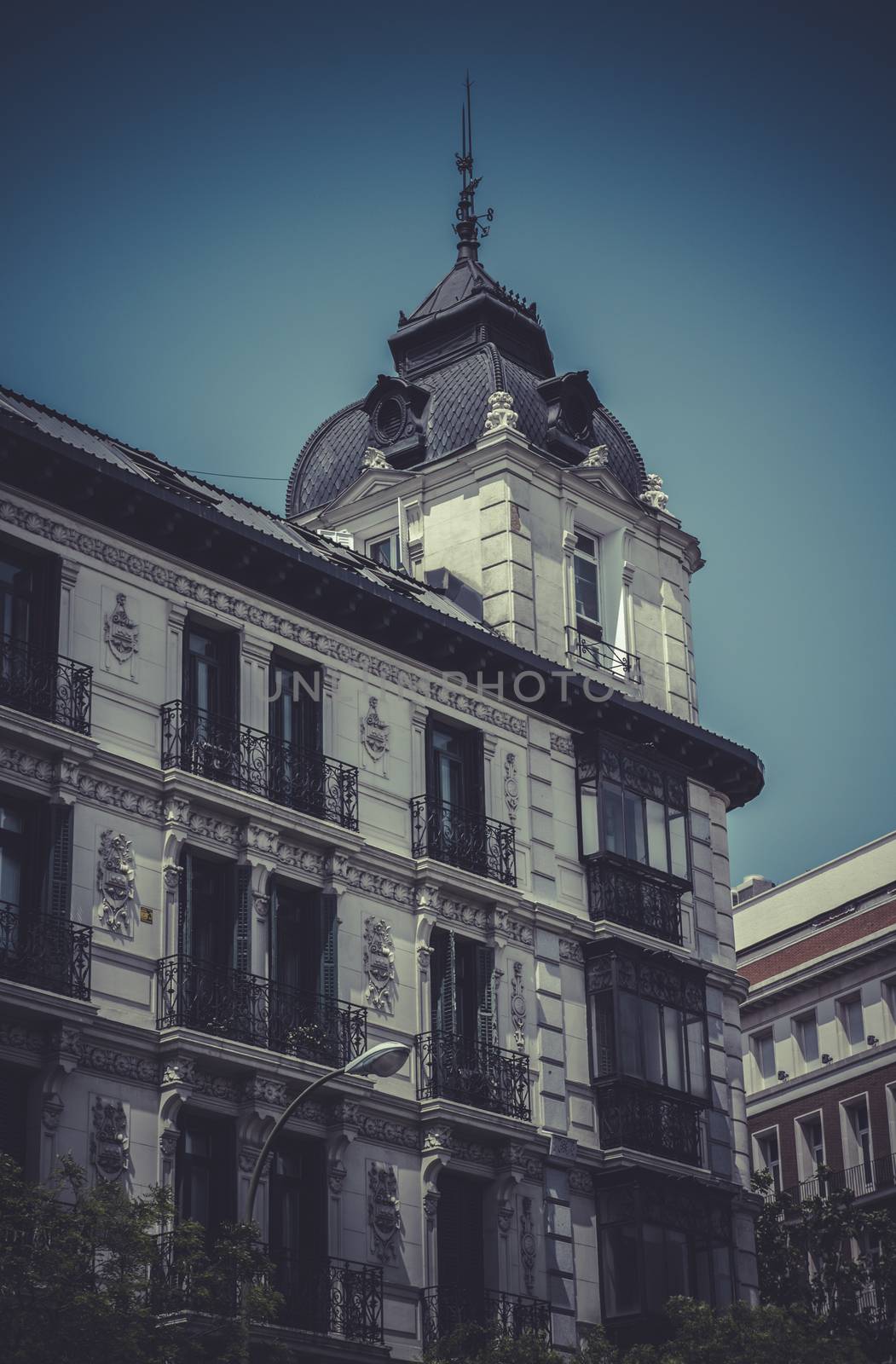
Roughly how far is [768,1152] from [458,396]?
2709 cm

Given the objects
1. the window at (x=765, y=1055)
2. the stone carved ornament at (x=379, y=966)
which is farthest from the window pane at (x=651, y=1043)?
the window at (x=765, y=1055)

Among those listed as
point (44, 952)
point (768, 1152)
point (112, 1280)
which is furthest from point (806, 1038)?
point (112, 1280)

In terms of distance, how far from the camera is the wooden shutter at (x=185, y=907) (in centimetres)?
3647

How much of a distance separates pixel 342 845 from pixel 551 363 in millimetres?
17442

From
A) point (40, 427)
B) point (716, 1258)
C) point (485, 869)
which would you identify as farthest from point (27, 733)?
point (716, 1258)

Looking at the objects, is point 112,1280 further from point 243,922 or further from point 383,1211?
point 383,1211

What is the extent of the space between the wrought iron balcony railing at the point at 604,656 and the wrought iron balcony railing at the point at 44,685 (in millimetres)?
13229

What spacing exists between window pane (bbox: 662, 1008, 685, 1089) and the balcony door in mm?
5137

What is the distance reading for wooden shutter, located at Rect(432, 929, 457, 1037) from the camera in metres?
40.4

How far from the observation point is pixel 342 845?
3925 cm

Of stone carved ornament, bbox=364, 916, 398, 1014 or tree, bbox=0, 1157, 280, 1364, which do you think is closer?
tree, bbox=0, 1157, 280, 1364

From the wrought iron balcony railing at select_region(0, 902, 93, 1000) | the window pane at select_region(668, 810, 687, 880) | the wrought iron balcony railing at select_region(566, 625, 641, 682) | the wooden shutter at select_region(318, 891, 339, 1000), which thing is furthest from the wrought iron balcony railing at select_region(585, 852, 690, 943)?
the wrought iron balcony railing at select_region(0, 902, 93, 1000)

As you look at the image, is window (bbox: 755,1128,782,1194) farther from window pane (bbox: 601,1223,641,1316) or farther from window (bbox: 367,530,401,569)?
window pane (bbox: 601,1223,641,1316)

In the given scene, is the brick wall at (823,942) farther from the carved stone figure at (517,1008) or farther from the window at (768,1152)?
the carved stone figure at (517,1008)
